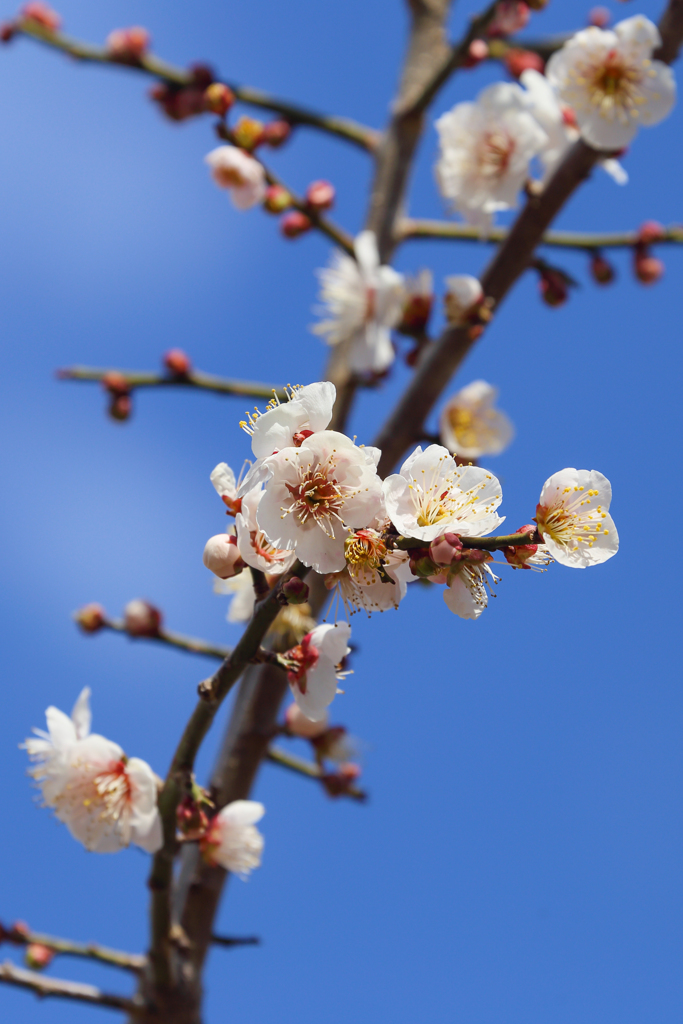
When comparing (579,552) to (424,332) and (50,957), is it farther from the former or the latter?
(50,957)

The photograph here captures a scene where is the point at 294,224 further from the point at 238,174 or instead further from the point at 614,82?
the point at 614,82

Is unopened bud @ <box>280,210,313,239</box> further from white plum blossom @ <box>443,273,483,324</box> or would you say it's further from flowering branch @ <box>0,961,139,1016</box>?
flowering branch @ <box>0,961,139,1016</box>

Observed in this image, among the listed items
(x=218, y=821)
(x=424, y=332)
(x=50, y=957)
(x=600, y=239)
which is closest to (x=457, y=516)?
(x=218, y=821)

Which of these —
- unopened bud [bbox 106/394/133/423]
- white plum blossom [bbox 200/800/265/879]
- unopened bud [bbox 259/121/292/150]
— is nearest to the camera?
white plum blossom [bbox 200/800/265/879]

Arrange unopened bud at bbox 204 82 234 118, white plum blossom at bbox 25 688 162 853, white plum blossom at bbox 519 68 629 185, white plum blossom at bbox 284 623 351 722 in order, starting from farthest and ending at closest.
A: unopened bud at bbox 204 82 234 118, white plum blossom at bbox 519 68 629 185, white plum blossom at bbox 25 688 162 853, white plum blossom at bbox 284 623 351 722

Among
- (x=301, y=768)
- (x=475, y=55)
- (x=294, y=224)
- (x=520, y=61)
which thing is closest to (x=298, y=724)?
(x=301, y=768)

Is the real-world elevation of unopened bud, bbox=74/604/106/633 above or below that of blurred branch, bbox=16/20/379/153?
below

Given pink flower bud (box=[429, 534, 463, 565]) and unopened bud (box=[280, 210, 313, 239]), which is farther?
unopened bud (box=[280, 210, 313, 239])

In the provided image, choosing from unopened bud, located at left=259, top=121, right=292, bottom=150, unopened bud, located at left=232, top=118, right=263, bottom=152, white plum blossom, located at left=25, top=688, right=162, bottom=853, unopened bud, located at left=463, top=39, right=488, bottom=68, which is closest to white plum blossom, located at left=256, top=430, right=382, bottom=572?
white plum blossom, located at left=25, top=688, right=162, bottom=853
